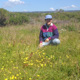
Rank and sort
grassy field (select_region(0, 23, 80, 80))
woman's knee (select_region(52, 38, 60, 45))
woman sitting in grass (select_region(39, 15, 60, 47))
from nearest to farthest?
grassy field (select_region(0, 23, 80, 80)), woman's knee (select_region(52, 38, 60, 45)), woman sitting in grass (select_region(39, 15, 60, 47))

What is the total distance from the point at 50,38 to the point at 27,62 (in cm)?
146

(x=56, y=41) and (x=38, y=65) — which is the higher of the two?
(x=56, y=41)

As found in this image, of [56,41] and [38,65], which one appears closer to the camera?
[38,65]

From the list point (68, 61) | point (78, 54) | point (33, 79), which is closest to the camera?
point (33, 79)

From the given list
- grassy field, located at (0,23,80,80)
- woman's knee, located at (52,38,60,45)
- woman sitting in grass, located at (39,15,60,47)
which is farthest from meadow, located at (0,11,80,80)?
woman sitting in grass, located at (39,15,60,47)

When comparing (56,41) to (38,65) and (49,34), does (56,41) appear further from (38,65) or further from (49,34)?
(38,65)

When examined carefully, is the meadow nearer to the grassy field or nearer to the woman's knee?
the grassy field

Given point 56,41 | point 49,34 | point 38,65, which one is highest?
point 49,34

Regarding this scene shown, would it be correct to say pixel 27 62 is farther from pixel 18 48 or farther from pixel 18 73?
pixel 18 48

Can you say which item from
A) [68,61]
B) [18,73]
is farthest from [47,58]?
[18,73]

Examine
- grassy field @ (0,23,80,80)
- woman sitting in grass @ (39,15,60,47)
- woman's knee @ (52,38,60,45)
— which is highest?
woman sitting in grass @ (39,15,60,47)

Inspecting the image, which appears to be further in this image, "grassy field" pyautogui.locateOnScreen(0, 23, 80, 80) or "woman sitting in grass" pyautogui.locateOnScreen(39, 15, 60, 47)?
"woman sitting in grass" pyautogui.locateOnScreen(39, 15, 60, 47)

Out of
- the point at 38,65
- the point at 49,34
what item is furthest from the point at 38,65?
the point at 49,34

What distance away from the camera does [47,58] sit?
8.52 ft
